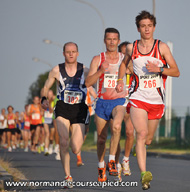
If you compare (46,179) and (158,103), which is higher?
(158,103)

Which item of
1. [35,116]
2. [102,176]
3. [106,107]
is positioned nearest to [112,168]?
[102,176]

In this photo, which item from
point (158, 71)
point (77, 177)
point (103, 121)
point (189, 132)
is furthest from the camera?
point (189, 132)

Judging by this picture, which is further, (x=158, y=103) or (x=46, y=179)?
(x=46, y=179)

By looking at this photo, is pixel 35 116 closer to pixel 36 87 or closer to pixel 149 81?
pixel 149 81

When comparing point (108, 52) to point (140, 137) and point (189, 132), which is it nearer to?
point (140, 137)

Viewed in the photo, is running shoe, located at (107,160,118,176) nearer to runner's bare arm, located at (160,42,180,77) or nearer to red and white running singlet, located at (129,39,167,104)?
red and white running singlet, located at (129,39,167,104)

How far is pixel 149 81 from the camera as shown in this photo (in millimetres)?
8578

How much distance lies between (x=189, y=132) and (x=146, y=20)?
21338mm

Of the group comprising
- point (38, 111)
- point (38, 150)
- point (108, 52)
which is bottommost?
point (38, 150)

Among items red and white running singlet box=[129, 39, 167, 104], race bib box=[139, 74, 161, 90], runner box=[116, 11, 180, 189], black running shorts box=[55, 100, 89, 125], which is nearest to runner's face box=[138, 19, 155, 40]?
runner box=[116, 11, 180, 189]

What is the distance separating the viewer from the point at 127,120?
1123 centimetres

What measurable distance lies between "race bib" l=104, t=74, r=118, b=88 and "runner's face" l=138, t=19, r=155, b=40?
1.64 metres

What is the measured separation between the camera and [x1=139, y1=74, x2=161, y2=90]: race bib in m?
8.56

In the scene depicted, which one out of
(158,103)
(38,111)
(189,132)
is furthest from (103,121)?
(189,132)
